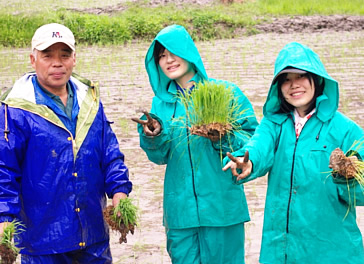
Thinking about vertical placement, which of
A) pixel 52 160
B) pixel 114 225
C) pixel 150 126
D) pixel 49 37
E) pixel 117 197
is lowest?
pixel 114 225

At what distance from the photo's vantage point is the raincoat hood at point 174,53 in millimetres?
3830

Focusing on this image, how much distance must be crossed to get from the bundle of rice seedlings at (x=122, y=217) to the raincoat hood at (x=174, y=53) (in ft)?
2.53

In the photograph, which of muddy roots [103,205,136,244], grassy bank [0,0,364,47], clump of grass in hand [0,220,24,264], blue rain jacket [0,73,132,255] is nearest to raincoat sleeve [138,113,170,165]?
blue rain jacket [0,73,132,255]

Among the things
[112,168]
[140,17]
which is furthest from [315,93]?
[140,17]

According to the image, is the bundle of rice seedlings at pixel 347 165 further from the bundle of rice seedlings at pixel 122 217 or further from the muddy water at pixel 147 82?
the muddy water at pixel 147 82

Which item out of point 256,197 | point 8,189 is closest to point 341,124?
point 8,189

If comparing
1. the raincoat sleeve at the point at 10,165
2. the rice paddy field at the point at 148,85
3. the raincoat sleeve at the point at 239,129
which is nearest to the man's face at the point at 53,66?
the raincoat sleeve at the point at 10,165

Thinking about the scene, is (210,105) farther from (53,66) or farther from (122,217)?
(53,66)

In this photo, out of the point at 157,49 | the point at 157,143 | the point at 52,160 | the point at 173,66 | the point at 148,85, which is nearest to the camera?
the point at 52,160

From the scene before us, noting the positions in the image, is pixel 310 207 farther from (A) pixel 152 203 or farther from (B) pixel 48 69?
(A) pixel 152 203

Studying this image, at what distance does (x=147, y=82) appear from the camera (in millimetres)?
10633

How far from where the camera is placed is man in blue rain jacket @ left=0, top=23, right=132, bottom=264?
338cm

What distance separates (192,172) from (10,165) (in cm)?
107

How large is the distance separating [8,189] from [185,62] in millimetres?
1317
